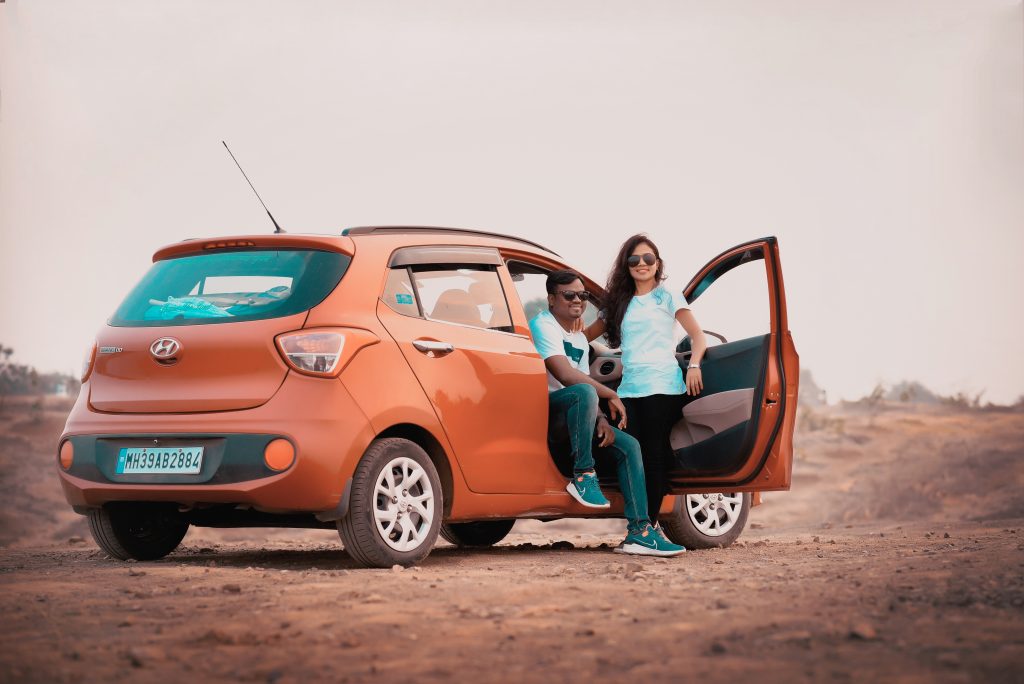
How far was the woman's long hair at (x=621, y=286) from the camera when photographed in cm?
807

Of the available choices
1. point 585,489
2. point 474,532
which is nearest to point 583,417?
point 585,489

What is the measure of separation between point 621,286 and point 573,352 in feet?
1.72

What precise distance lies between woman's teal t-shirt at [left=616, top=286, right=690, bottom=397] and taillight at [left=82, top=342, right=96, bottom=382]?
10.2 ft

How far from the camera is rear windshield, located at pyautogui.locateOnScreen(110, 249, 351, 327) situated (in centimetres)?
648

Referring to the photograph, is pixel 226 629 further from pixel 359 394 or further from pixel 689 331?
pixel 689 331

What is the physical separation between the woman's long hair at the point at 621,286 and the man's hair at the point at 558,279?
0.78 ft

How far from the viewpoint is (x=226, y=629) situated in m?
4.73

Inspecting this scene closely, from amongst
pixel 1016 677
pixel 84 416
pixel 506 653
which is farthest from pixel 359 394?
pixel 1016 677

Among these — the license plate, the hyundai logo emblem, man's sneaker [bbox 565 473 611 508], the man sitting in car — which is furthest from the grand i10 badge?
man's sneaker [bbox 565 473 611 508]

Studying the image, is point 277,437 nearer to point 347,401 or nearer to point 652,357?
point 347,401

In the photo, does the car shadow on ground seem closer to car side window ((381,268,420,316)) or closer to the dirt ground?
the dirt ground

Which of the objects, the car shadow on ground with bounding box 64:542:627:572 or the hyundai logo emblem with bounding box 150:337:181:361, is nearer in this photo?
the hyundai logo emblem with bounding box 150:337:181:361

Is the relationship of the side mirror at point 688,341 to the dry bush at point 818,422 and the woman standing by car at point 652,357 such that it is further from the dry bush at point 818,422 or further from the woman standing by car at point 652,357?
the dry bush at point 818,422

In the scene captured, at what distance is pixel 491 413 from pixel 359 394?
1029mm
